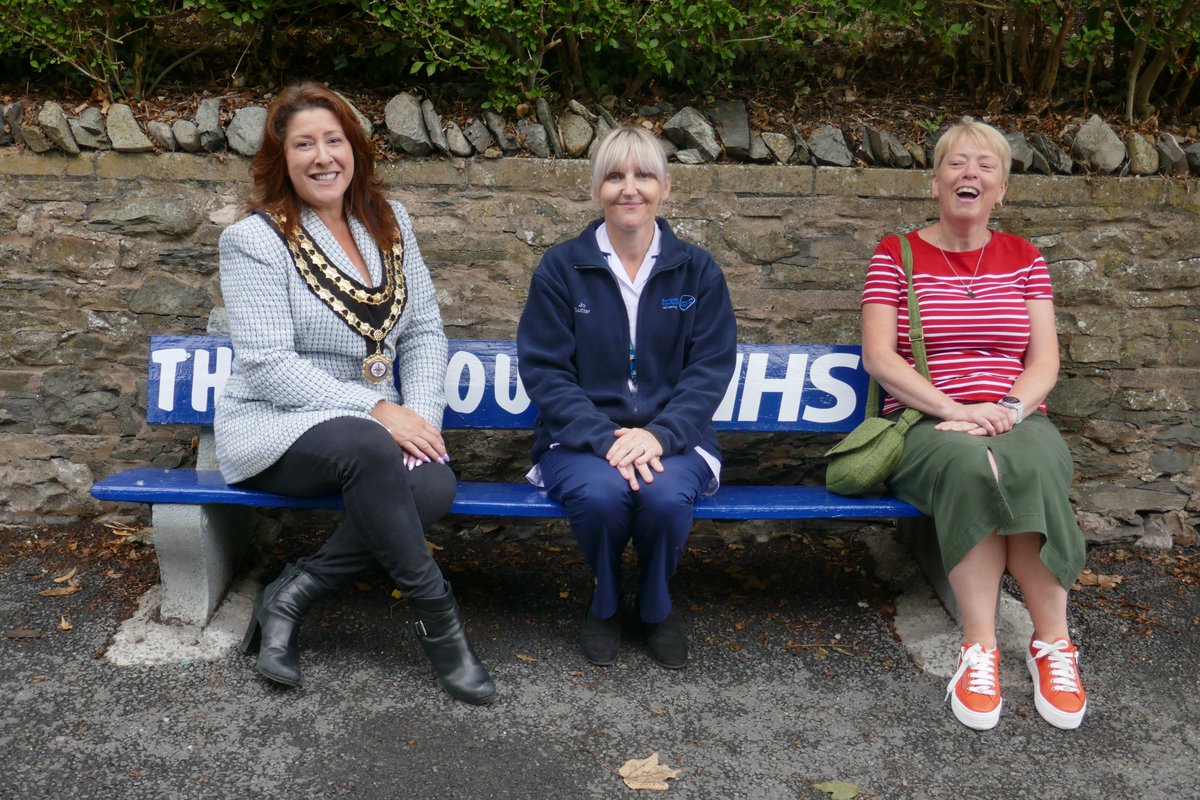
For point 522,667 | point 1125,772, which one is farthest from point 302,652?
point 1125,772

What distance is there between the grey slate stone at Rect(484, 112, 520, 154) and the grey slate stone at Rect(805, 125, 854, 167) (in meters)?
1.08

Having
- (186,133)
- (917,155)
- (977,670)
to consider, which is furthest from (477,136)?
(977,670)

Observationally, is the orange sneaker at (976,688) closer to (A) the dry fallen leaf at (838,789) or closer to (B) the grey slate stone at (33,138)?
(A) the dry fallen leaf at (838,789)

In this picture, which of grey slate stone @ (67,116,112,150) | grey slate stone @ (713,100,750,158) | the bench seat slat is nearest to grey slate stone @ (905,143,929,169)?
grey slate stone @ (713,100,750,158)

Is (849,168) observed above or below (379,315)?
above

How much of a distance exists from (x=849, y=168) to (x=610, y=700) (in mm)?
2079

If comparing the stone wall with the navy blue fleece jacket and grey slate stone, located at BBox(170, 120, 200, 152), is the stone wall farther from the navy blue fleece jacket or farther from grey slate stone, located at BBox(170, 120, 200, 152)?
the navy blue fleece jacket

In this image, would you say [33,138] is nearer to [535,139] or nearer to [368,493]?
[535,139]

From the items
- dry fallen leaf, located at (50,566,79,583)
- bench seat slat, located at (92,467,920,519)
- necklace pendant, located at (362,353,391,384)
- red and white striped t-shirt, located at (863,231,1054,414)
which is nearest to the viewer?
bench seat slat, located at (92,467,920,519)

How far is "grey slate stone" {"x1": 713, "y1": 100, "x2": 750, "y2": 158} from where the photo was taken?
12.8 ft

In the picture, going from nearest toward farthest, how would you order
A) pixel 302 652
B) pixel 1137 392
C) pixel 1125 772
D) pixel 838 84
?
pixel 1125 772, pixel 302 652, pixel 1137 392, pixel 838 84

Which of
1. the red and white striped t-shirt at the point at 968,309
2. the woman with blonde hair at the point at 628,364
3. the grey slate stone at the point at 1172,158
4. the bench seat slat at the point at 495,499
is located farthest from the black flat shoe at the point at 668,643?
the grey slate stone at the point at 1172,158

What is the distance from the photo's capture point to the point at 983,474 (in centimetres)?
300

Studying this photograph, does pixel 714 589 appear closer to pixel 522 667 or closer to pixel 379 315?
pixel 522 667
